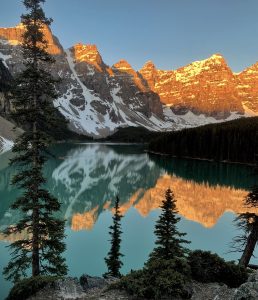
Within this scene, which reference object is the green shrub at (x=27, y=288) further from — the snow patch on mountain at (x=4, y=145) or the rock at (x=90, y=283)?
the snow patch on mountain at (x=4, y=145)

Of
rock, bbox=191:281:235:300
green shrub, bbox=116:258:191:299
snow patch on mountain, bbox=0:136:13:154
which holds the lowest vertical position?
snow patch on mountain, bbox=0:136:13:154

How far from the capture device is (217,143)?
437 ft

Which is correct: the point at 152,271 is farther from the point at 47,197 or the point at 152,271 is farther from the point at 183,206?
the point at 183,206

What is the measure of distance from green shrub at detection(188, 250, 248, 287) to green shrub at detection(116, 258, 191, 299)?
54 cm

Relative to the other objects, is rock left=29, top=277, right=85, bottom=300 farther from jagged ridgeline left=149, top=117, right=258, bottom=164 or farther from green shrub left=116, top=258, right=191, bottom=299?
jagged ridgeline left=149, top=117, right=258, bottom=164

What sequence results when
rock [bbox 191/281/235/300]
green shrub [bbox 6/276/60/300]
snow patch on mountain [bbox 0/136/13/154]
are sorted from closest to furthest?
rock [bbox 191/281/235/300] → green shrub [bbox 6/276/60/300] → snow patch on mountain [bbox 0/136/13/154]

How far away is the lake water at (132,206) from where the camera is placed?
1232 inches

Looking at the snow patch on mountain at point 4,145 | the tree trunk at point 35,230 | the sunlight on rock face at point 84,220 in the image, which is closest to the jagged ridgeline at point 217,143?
the snow patch on mountain at point 4,145

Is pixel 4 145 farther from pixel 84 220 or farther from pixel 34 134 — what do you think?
pixel 34 134

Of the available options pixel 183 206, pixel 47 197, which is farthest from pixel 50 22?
pixel 183 206

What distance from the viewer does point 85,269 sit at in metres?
26.9

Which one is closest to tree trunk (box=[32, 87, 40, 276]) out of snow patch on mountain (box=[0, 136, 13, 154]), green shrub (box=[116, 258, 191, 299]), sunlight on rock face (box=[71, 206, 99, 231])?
green shrub (box=[116, 258, 191, 299])

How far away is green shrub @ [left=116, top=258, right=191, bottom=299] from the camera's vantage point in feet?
36.5

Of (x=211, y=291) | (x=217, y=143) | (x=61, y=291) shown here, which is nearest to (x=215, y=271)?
(x=211, y=291)
